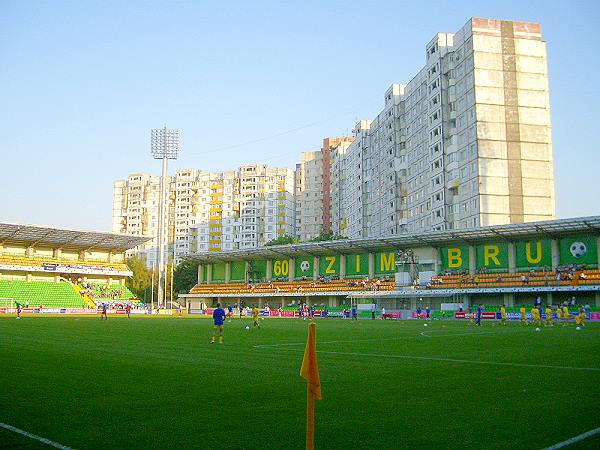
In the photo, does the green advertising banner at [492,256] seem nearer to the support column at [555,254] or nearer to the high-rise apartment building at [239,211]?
the support column at [555,254]

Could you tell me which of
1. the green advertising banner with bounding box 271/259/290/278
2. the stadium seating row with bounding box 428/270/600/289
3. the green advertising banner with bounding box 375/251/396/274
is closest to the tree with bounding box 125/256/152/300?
the green advertising banner with bounding box 271/259/290/278

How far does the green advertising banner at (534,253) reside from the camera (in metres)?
73.0

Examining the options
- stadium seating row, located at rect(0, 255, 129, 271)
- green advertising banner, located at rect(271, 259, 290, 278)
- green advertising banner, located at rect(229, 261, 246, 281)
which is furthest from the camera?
green advertising banner, located at rect(229, 261, 246, 281)

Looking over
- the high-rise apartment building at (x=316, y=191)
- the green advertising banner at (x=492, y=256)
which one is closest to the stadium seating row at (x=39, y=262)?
the green advertising banner at (x=492, y=256)

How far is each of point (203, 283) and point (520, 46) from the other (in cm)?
6754

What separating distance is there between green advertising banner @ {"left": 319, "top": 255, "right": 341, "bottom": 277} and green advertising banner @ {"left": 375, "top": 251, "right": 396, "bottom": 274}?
7.45 meters

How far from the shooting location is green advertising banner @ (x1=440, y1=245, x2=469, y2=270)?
262ft

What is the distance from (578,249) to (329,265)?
37683mm

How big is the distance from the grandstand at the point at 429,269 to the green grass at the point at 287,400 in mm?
51168

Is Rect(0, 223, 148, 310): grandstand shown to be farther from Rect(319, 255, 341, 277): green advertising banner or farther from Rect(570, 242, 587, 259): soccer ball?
Rect(570, 242, 587, 259): soccer ball

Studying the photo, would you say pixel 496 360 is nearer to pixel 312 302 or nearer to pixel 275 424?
pixel 275 424

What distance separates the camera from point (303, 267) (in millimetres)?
100000

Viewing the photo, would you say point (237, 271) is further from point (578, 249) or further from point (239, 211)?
point (239, 211)

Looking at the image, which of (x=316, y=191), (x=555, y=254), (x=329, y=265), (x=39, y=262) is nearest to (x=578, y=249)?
(x=555, y=254)
